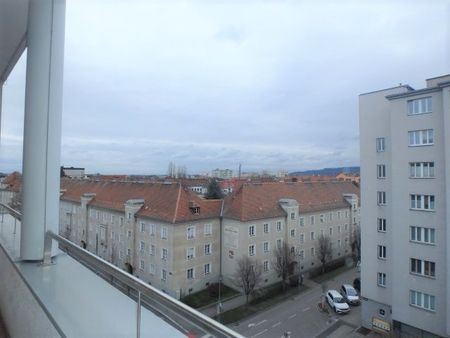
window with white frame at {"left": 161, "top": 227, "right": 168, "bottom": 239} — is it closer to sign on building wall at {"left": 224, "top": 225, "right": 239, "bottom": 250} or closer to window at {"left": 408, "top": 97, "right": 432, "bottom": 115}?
sign on building wall at {"left": 224, "top": 225, "right": 239, "bottom": 250}

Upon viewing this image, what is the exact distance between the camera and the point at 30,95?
142 centimetres

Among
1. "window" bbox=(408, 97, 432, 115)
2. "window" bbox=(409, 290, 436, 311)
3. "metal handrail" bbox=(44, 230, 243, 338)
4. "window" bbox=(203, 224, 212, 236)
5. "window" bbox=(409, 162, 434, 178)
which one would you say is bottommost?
"window" bbox=(409, 290, 436, 311)

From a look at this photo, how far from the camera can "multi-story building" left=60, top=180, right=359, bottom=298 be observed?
26.0 ft

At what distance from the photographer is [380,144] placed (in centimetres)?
748

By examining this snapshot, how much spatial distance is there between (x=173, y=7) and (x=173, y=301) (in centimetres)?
202

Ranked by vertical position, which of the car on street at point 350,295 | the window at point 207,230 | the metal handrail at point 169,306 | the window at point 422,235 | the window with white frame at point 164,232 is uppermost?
the metal handrail at point 169,306

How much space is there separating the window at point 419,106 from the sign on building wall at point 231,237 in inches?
254

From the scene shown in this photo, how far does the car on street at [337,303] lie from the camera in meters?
8.33

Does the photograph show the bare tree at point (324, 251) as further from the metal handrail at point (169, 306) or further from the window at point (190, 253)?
the metal handrail at point (169, 306)

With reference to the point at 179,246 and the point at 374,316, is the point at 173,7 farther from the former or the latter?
the point at 374,316

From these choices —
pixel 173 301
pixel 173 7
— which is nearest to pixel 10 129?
pixel 173 7

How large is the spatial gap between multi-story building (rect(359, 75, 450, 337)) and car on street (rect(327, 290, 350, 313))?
686mm

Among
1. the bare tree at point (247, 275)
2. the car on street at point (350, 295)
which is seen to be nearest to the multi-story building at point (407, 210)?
the car on street at point (350, 295)

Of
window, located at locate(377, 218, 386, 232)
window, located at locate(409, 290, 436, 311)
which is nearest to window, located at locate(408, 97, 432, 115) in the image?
window, located at locate(377, 218, 386, 232)
